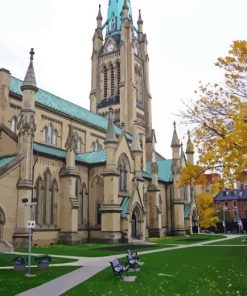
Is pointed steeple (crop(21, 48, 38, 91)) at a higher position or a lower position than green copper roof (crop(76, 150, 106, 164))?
higher

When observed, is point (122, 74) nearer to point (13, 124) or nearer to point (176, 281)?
point (13, 124)

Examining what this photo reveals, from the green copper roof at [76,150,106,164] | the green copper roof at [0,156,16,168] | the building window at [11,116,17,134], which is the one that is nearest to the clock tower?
the green copper roof at [76,150,106,164]

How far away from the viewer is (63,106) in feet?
156

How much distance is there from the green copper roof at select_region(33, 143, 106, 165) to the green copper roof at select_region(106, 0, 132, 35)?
134 feet

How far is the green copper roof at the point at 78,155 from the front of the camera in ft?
121

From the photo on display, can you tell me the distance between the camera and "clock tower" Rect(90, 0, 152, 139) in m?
64.9

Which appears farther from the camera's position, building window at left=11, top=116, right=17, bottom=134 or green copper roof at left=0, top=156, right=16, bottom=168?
building window at left=11, top=116, right=17, bottom=134

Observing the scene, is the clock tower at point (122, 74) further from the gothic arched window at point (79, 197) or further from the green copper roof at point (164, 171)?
the gothic arched window at point (79, 197)

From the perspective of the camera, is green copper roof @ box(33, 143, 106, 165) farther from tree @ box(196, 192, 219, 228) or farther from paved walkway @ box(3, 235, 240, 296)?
paved walkway @ box(3, 235, 240, 296)

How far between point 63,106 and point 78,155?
774cm

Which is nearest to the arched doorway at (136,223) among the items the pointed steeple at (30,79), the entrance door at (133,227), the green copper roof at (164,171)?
the entrance door at (133,227)

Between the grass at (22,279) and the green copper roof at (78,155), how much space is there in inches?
736

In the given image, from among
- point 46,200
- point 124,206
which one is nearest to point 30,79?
point 46,200

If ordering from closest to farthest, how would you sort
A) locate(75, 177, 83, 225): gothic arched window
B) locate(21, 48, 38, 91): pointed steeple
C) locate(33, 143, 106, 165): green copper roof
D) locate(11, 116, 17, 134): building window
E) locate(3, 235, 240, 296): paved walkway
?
locate(3, 235, 240, 296): paved walkway
locate(21, 48, 38, 91): pointed steeple
locate(33, 143, 106, 165): green copper roof
locate(11, 116, 17, 134): building window
locate(75, 177, 83, 225): gothic arched window
